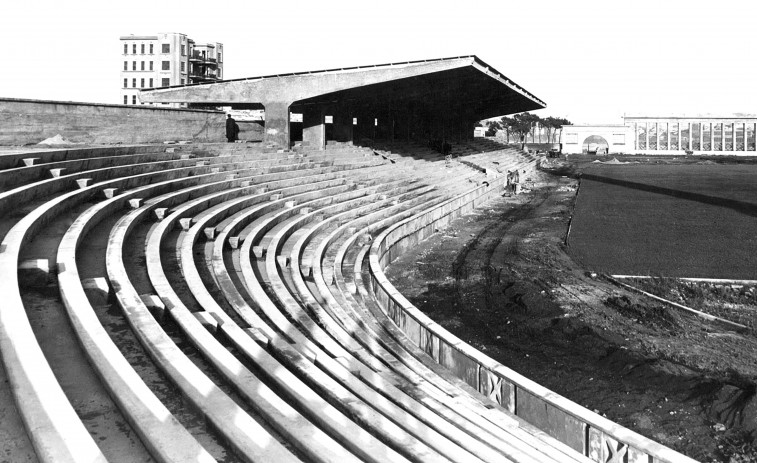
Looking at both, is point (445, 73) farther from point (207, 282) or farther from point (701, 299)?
point (207, 282)

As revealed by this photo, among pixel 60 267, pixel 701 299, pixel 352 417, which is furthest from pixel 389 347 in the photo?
pixel 701 299

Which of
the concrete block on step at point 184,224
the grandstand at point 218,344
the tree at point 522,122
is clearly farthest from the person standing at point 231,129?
the tree at point 522,122

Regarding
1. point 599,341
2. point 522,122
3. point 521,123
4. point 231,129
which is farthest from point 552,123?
point 599,341

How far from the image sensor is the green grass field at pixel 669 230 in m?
17.3

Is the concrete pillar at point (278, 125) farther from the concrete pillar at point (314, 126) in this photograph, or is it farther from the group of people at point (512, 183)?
the group of people at point (512, 183)

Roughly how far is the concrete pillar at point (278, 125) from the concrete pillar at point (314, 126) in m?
2.31

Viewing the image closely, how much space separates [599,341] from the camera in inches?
461

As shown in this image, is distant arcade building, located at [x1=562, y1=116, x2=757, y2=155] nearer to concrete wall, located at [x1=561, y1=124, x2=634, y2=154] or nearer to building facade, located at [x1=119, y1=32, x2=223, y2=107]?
concrete wall, located at [x1=561, y1=124, x2=634, y2=154]

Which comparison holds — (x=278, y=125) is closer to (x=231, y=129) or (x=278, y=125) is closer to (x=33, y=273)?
(x=231, y=129)

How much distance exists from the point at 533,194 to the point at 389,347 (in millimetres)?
31606

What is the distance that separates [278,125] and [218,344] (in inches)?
921

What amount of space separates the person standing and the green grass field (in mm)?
16424

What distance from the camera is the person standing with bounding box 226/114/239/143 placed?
29.1m

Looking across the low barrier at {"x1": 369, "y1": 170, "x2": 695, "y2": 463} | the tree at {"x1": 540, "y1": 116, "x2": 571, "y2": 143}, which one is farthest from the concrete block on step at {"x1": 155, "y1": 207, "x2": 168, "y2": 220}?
the tree at {"x1": 540, "y1": 116, "x2": 571, "y2": 143}
